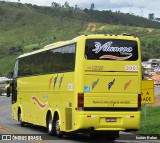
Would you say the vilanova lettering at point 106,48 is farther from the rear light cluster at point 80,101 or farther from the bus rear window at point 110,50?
the rear light cluster at point 80,101

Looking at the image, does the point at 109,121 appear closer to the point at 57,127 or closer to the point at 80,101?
the point at 80,101

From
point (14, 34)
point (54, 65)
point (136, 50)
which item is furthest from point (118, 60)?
point (14, 34)

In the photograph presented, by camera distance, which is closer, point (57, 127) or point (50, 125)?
point (57, 127)

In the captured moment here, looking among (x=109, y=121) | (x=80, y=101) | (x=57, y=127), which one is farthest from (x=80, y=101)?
(x=57, y=127)

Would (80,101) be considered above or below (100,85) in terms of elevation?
below

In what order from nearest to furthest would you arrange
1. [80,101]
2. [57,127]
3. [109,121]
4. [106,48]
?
[80,101] < [109,121] < [106,48] < [57,127]

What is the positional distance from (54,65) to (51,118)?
6.84 feet

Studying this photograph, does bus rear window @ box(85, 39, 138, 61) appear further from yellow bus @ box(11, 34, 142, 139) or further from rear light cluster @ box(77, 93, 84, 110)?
rear light cluster @ box(77, 93, 84, 110)

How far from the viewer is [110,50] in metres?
19.3

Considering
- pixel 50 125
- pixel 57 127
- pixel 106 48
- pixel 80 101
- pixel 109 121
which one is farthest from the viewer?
pixel 50 125

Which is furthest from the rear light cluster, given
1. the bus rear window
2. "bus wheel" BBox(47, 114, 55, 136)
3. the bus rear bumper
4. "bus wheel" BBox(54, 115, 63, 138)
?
"bus wheel" BBox(47, 114, 55, 136)

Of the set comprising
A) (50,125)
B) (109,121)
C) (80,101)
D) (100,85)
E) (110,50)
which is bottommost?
(50,125)

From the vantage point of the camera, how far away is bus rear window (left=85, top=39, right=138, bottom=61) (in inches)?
753

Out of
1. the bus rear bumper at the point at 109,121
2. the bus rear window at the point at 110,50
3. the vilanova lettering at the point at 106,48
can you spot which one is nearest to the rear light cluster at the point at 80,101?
the bus rear bumper at the point at 109,121
